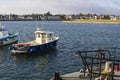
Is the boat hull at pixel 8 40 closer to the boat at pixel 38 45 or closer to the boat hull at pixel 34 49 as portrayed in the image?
the boat at pixel 38 45

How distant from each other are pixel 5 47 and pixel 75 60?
25049 mm

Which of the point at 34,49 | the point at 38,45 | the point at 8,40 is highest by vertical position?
the point at 38,45

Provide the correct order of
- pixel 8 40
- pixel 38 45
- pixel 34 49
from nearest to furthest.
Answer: pixel 34 49 < pixel 38 45 < pixel 8 40

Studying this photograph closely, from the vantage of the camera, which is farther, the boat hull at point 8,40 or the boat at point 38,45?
the boat hull at point 8,40

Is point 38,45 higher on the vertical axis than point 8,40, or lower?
higher

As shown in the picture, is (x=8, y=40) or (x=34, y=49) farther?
(x=8, y=40)

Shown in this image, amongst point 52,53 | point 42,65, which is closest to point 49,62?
point 42,65

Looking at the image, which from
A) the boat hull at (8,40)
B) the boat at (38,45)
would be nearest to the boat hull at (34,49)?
the boat at (38,45)

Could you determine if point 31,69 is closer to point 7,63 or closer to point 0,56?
point 7,63

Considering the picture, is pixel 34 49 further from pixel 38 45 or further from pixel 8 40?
pixel 8 40

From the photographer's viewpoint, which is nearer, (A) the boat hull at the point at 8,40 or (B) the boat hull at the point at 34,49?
(B) the boat hull at the point at 34,49

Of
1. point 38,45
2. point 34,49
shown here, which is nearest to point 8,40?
point 38,45

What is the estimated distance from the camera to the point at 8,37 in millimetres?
75875

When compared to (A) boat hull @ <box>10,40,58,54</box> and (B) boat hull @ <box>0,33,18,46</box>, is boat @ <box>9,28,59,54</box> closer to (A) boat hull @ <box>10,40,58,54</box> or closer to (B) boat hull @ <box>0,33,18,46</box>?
(A) boat hull @ <box>10,40,58,54</box>
